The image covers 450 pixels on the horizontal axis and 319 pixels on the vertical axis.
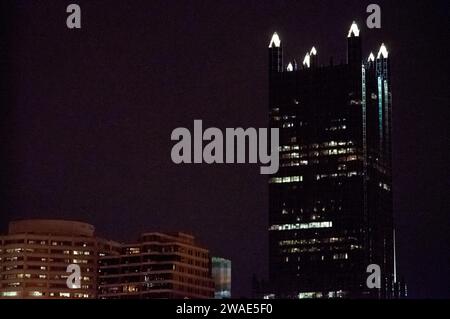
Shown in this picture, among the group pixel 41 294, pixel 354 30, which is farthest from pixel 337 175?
pixel 354 30

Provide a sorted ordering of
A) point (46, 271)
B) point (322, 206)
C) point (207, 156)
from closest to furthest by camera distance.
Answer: point (207, 156) → point (46, 271) → point (322, 206)

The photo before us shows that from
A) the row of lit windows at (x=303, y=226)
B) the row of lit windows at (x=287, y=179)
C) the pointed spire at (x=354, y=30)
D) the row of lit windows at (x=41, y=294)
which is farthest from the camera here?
the row of lit windows at (x=303, y=226)

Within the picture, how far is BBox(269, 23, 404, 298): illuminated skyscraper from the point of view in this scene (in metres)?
34.8

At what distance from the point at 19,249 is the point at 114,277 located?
7.59 metres

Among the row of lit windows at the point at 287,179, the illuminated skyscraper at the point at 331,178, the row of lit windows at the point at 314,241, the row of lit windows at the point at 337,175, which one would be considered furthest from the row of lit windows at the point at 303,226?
the row of lit windows at the point at 287,179

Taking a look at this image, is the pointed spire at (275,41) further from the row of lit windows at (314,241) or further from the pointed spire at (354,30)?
the row of lit windows at (314,241)

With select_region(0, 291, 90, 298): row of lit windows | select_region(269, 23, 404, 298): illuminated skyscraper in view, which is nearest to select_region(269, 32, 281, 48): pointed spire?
select_region(269, 23, 404, 298): illuminated skyscraper

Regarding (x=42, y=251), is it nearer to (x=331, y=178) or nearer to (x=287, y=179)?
(x=331, y=178)

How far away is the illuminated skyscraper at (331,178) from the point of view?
34.8m

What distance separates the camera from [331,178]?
156 ft
